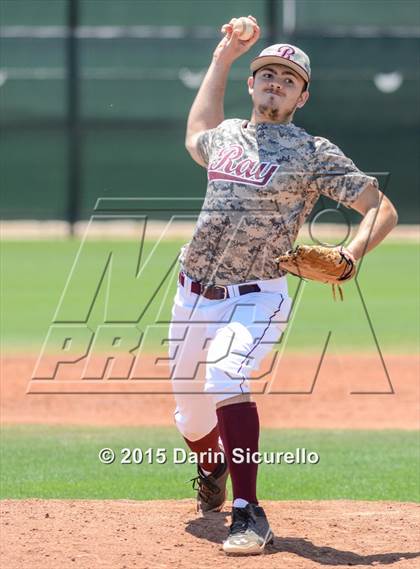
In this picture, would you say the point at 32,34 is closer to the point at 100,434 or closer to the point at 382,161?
the point at 382,161

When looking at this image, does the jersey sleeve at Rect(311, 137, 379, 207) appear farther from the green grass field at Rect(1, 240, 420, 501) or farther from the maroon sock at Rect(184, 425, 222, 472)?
the green grass field at Rect(1, 240, 420, 501)

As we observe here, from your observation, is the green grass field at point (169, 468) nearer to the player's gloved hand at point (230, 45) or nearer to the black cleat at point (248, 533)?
the black cleat at point (248, 533)

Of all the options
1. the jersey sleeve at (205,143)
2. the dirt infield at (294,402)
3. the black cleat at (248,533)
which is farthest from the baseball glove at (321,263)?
the dirt infield at (294,402)

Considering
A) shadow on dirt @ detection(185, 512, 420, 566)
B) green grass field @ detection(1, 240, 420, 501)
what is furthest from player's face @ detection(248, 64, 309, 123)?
green grass field @ detection(1, 240, 420, 501)

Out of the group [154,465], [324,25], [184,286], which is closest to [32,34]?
[324,25]

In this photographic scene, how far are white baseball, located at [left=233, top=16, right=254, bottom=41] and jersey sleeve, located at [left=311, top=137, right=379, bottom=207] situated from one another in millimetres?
873

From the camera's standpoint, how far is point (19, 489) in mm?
6199

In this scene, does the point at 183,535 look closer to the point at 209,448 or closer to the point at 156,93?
the point at 209,448

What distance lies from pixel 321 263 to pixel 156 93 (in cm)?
1861

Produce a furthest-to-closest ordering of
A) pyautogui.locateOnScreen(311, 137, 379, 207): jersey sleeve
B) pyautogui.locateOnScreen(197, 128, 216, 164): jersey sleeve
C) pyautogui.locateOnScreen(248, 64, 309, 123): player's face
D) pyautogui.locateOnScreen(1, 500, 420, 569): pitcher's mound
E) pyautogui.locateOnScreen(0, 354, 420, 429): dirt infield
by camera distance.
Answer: pyautogui.locateOnScreen(0, 354, 420, 429): dirt infield, pyautogui.locateOnScreen(197, 128, 216, 164): jersey sleeve, pyautogui.locateOnScreen(248, 64, 309, 123): player's face, pyautogui.locateOnScreen(311, 137, 379, 207): jersey sleeve, pyautogui.locateOnScreen(1, 500, 420, 569): pitcher's mound

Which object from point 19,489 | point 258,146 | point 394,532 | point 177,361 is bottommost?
point 19,489

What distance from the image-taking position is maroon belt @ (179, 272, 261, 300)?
194 inches

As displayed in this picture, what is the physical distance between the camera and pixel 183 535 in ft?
16.5

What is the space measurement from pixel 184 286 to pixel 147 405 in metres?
3.57
